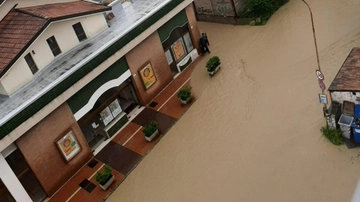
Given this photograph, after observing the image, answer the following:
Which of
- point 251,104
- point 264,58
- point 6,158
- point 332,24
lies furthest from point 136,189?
point 332,24

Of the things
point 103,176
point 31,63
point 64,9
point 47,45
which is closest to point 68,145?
point 103,176

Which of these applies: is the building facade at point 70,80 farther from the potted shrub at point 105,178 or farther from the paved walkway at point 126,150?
the potted shrub at point 105,178

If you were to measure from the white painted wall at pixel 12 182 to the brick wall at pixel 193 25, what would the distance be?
1416 cm

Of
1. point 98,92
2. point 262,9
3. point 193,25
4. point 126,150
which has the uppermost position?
point 98,92

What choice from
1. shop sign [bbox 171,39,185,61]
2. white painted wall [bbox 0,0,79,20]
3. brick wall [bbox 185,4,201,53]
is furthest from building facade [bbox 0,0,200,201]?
brick wall [bbox 185,4,201,53]

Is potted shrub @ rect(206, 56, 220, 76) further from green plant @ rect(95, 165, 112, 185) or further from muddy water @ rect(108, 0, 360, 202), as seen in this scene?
green plant @ rect(95, 165, 112, 185)

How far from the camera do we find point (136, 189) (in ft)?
60.1

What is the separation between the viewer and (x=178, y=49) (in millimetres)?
25188

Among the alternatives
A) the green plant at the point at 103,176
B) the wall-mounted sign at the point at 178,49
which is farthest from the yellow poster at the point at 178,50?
the green plant at the point at 103,176

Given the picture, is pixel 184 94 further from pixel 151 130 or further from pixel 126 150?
pixel 126 150

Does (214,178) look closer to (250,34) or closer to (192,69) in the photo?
(192,69)

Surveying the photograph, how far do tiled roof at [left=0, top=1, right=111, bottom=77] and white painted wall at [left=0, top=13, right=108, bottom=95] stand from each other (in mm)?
418

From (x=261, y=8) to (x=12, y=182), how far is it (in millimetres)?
20826

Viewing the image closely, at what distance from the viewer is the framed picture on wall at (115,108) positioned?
2177cm
